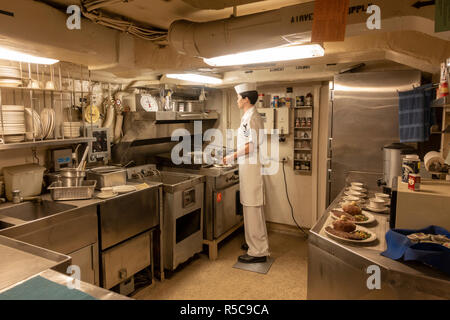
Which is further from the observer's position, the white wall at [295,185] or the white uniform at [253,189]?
the white wall at [295,185]

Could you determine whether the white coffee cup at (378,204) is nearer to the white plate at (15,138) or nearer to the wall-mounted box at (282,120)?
the wall-mounted box at (282,120)

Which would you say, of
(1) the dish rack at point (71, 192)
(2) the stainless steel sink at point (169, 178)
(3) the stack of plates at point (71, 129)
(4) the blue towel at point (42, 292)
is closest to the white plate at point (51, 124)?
(3) the stack of plates at point (71, 129)

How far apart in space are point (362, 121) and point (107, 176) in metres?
2.55

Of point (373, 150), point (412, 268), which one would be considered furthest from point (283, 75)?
point (412, 268)

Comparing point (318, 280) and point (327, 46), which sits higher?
point (327, 46)

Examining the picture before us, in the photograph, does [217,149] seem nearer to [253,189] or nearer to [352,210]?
[253,189]

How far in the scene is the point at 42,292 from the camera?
1.02 metres

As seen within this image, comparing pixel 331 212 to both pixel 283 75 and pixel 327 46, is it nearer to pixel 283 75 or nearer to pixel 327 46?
pixel 327 46

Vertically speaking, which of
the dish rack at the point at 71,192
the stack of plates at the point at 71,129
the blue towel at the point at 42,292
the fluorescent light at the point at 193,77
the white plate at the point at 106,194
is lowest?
the blue towel at the point at 42,292

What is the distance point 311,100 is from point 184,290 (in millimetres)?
2655

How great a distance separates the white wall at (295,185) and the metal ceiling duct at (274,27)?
229 centimetres

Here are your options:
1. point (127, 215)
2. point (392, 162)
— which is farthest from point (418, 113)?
point (127, 215)

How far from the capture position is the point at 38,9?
1870mm

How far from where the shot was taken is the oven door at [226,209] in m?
3.48
